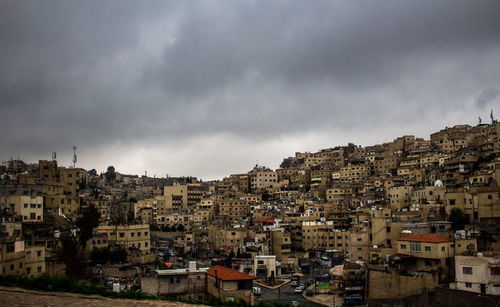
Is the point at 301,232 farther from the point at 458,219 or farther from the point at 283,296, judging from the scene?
the point at 283,296

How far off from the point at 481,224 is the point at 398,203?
2120 centimetres

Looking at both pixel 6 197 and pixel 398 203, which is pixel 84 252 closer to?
pixel 6 197

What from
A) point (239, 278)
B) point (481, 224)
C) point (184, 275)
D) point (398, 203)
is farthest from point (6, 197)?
point (398, 203)

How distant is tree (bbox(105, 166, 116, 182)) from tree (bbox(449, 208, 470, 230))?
107 m

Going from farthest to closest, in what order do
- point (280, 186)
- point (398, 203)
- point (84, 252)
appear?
1. point (280, 186)
2. point (398, 203)
3. point (84, 252)

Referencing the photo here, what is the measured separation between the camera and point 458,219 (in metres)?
41.8

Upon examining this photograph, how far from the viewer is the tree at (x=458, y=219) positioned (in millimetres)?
41138

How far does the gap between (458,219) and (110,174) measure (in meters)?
114

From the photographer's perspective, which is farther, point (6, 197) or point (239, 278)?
point (6, 197)

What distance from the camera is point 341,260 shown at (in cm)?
4922

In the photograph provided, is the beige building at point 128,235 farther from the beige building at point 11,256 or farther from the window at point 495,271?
the window at point 495,271

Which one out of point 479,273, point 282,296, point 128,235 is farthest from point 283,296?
point 128,235

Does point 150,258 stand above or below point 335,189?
below

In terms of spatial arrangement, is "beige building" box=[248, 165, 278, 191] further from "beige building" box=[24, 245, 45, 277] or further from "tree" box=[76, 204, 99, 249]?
"beige building" box=[24, 245, 45, 277]
